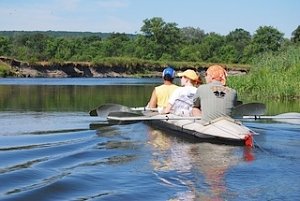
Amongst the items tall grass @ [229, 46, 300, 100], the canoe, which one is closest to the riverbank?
tall grass @ [229, 46, 300, 100]

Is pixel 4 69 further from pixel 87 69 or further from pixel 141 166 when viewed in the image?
pixel 141 166

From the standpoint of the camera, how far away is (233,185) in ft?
21.7

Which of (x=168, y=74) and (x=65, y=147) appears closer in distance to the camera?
(x=65, y=147)

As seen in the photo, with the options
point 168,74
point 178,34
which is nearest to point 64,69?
point 178,34

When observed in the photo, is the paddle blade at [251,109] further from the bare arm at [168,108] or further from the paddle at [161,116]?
the bare arm at [168,108]

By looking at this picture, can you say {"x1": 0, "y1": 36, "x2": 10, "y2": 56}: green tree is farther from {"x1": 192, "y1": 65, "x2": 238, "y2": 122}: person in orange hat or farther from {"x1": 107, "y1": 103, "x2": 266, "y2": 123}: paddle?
{"x1": 192, "y1": 65, "x2": 238, "y2": 122}: person in orange hat

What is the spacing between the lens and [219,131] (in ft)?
31.1

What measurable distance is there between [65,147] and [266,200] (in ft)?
15.6

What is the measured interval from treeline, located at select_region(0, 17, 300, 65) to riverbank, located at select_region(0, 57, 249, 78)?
12.1 metres

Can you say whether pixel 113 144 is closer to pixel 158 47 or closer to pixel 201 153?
pixel 201 153

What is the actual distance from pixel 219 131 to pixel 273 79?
1561 centimetres

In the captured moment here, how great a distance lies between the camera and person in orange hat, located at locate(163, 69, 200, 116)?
1154 cm

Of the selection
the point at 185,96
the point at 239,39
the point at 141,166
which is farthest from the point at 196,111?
the point at 239,39

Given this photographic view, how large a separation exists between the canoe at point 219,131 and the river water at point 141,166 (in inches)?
5.4
